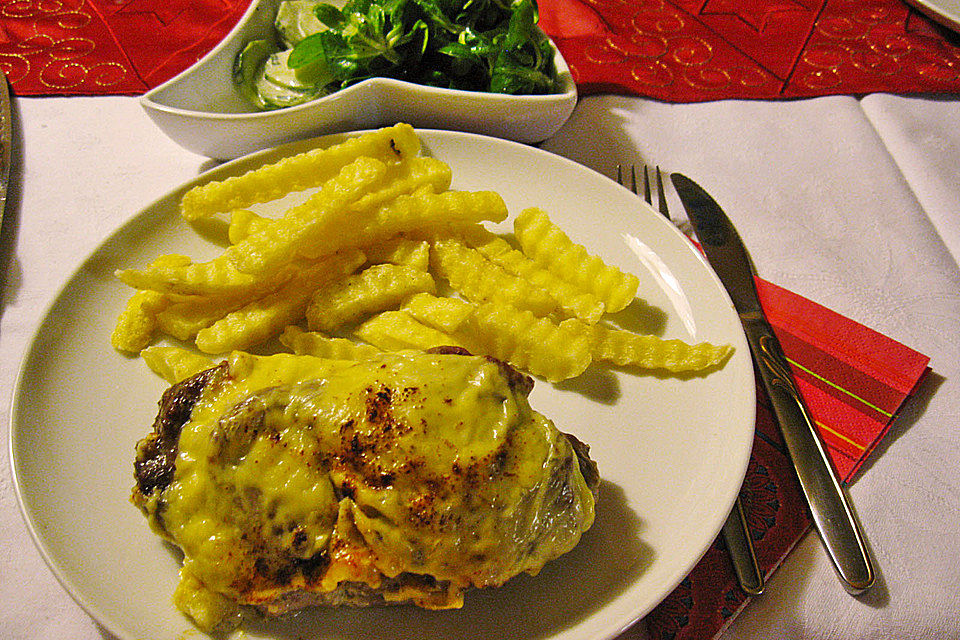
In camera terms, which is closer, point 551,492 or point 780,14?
point 551,492

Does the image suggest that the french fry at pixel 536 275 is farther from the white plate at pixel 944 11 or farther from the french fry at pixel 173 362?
the white plate at pixel 944 11

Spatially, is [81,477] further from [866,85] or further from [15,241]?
[866,85]

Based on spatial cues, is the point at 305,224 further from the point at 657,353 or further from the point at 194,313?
the point at 657,353

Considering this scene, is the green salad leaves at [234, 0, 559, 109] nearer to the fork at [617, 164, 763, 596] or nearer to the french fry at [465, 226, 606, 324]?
the french fry at [465, 226, 606, 324]

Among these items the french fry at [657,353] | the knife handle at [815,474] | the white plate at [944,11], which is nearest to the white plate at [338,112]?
the french fry at [657,353]

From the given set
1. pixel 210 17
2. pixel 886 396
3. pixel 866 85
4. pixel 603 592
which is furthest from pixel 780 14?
pixel 603 592
